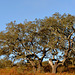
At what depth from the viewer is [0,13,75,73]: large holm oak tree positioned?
23.6 meters

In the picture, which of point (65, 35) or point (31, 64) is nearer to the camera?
point (65, 35)

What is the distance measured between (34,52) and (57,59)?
4877 millimetres

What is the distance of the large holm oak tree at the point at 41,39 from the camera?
23.6 meters

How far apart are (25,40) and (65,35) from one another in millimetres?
8029

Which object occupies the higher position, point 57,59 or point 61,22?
point 61,22

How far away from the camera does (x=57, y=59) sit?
24953 millimetres

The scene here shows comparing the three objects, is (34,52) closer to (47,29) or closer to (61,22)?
(47,29)

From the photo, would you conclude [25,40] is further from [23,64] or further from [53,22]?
[53,22]

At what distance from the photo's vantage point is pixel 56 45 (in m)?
23.1

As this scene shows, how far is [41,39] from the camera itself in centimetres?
2545

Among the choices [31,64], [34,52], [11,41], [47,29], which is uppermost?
[47,29]

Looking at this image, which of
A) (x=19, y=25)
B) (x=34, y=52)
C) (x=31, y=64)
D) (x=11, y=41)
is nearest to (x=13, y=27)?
(x=19, y=25)

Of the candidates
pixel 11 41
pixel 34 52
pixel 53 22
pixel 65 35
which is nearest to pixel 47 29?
pixel 53 22

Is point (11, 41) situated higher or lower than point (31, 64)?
higher
